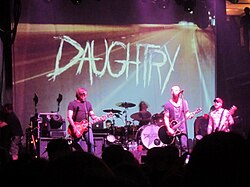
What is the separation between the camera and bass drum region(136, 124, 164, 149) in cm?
1506

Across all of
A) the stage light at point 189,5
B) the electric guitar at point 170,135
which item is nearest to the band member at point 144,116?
the electric guitar at point 170,135

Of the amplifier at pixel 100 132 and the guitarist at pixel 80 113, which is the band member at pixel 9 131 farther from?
the guitarist at pixel 80 113

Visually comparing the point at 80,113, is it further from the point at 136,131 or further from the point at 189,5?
the point at 189,5

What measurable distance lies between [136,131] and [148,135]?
48 cm

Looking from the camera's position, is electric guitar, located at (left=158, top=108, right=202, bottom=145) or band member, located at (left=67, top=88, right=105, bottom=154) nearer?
band member, located at (left=67, top=88, right=105, bottom=154)

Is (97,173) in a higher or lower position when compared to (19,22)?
lower

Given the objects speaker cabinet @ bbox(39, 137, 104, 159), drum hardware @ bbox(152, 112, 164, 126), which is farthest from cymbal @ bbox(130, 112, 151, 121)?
speaker cabinet @ bbox(39, 137, 104, 159)

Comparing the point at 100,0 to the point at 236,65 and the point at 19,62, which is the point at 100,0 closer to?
the point at 19,62

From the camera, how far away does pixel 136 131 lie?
15461 millimetres

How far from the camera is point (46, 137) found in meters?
14.2

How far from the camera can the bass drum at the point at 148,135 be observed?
1506 centimetres

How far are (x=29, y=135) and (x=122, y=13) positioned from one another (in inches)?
193

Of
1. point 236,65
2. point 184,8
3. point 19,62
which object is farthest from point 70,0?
point 236,65

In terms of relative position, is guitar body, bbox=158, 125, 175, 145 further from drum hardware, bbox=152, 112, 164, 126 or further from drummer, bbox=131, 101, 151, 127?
drummer, bbox=131, 101, 151, 127
